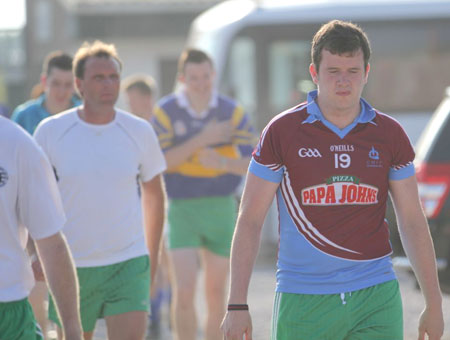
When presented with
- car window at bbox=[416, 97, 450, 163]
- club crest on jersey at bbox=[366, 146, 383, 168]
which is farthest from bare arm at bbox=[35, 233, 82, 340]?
car window at bbox=[416, 97, 450, 163]

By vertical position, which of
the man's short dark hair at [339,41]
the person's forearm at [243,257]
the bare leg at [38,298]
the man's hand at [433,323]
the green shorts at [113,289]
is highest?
the man's short dark hair at [339,41]

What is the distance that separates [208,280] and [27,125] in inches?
71.2

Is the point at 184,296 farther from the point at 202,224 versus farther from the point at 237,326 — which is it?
the point at 237,326

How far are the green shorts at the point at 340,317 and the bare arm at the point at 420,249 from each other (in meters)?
0.16

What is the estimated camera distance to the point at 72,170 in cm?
675

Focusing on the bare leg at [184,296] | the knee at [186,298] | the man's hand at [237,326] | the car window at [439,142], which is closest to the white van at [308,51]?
the car window at [439,142]

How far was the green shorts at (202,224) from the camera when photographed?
9.21 m

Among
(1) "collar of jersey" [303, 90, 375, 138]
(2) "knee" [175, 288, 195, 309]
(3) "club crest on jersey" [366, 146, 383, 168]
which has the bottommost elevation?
(2) "knee" [175, 288, 195, 309]

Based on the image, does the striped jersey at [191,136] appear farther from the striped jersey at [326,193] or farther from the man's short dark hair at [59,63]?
the striped jersey at [326,193]

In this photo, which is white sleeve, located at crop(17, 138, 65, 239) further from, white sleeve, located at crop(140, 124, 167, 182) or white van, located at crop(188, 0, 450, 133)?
white van, located at crop(188, 0, 450, 133)

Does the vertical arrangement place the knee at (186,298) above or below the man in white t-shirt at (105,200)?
below

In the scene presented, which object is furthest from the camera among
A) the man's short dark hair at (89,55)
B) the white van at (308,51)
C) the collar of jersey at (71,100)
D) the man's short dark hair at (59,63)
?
the white van at (308,51)

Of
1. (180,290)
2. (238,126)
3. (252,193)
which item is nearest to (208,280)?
(180,290)

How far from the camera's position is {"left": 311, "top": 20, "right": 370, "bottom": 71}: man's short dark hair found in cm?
511
